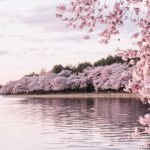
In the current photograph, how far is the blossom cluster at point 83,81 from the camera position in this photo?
116 metres

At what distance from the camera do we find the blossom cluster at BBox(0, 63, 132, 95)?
116438 mm

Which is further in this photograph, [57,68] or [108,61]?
[57,68]

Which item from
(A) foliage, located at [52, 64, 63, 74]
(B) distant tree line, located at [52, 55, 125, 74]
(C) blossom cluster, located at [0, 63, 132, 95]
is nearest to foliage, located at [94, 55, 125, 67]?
(B) distant tree line, located at [52, 55, 125, 74]

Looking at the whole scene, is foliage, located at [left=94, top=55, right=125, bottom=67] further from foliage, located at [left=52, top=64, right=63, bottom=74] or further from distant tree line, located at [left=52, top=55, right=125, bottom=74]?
foliage, located at [left=52, top=64, right=63, bottom=74]

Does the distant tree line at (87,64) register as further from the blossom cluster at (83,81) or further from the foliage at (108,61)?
the blossom cluster at (83,81)

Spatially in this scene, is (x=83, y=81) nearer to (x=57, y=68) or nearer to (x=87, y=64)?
(x=87, y=64)

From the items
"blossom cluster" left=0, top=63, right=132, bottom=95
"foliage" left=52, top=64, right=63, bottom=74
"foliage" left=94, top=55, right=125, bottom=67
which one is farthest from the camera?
"foliage" left=52, top=64, right=63, bottom=74

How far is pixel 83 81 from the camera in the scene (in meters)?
130

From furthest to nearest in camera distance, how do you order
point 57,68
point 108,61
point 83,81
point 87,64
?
point 57,68 < point 87,64 < point 108,61 < point 83,81

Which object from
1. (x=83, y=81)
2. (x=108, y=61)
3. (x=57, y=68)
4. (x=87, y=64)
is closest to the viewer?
(x=83, y=81)

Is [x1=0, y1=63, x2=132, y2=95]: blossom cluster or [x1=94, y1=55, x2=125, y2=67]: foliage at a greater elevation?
[x1=94, y1=55, x2=125, y2=67]: foliage

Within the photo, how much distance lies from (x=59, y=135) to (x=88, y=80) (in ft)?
323

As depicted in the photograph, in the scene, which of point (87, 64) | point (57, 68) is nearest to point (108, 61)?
point (87, 64)

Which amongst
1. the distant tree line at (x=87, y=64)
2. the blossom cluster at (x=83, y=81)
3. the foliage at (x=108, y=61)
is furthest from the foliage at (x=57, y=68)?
the foliage at (x=108, y=61)
